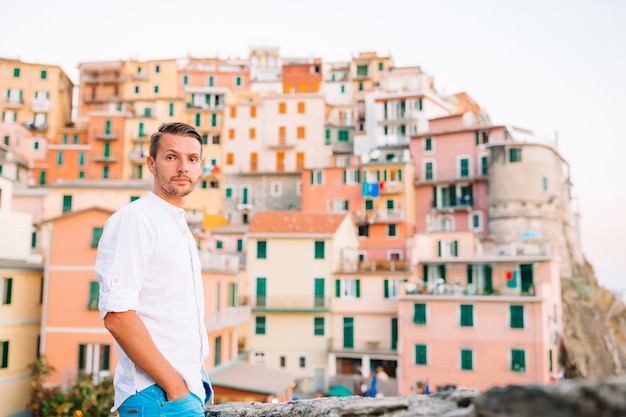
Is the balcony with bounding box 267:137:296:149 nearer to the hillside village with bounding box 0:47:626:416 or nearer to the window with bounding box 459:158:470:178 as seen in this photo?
the hillside village with bounding box 0:47:626:416

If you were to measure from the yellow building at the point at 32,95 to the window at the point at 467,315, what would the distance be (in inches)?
1979

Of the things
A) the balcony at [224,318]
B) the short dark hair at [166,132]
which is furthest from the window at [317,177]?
the short dark hair at [166,132]

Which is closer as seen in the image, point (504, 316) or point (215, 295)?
point (215, 295)

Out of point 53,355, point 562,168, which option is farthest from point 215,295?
point 562,168

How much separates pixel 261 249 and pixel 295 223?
9.22ft

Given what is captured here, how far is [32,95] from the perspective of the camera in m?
63.3

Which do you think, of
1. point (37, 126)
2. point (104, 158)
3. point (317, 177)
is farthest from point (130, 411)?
point (37, 126)

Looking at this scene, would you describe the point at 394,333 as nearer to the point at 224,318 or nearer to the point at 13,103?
the point at 224,318

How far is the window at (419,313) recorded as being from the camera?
104 feet

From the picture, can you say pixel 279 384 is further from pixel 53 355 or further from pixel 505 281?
pixel 505 281

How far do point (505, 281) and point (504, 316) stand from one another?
18.7 feet

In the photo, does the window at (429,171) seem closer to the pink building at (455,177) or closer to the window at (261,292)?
A: the pink building at (455,177)

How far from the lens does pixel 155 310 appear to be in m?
2.67

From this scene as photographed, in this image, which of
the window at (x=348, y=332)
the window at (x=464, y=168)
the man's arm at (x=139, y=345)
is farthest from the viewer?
the window at (x=464, y=168)
